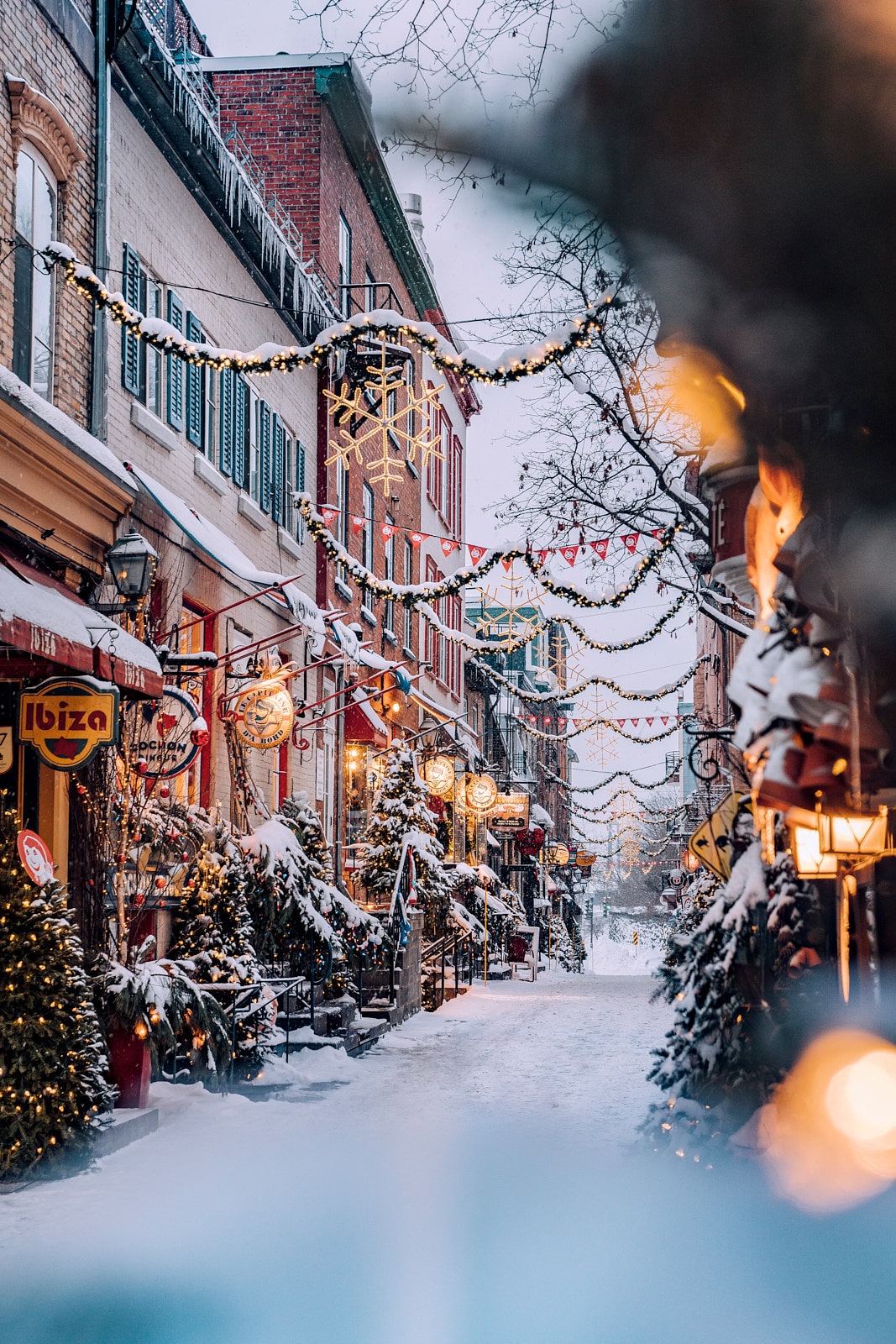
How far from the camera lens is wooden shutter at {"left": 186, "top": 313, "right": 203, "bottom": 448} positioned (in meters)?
16.2

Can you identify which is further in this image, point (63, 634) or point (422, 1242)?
point (63, 634)

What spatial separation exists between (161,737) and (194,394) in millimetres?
5037

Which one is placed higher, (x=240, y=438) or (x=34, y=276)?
(x=240, y=438)

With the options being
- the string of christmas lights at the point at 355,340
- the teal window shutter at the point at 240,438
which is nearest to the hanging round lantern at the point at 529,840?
the teal window shutter at the point at 240,438

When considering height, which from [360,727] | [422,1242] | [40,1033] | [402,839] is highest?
[360,727]

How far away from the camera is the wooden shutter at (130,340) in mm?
14156

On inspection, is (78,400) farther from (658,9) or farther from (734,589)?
(658,9)

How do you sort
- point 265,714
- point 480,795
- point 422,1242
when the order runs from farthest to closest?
point 480,795
point 265,714
point 422,1242

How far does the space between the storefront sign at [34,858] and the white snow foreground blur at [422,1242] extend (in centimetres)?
185

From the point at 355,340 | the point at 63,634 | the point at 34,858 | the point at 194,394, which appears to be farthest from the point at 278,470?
the point at 34,858

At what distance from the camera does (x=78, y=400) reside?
13.2m

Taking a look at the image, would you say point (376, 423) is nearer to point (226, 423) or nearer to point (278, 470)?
point (278, 470)

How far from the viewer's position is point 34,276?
12445mm

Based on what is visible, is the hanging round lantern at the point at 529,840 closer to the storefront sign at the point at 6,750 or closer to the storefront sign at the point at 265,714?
the storefront sign at the point at 265,714
